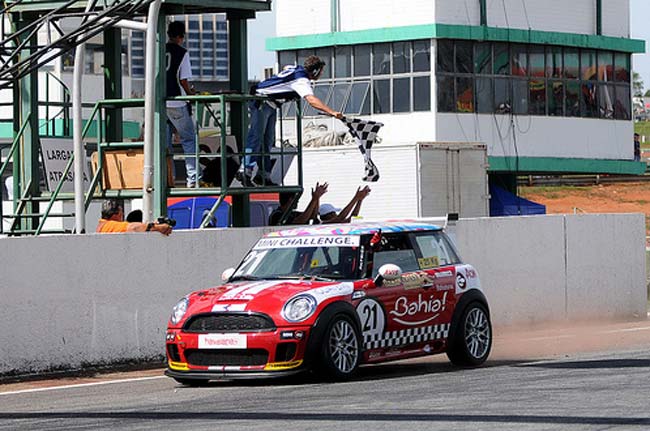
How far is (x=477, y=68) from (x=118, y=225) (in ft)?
107

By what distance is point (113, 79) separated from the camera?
68.8 feet

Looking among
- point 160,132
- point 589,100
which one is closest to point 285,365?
point 160,132

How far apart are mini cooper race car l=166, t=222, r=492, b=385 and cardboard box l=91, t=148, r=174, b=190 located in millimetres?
4651

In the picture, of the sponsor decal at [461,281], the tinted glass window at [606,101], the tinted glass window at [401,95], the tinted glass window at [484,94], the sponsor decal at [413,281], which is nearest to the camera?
the sponsor decal at [413,281]

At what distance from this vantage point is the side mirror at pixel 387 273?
14.4 meters

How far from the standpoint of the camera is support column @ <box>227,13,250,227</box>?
798 inches

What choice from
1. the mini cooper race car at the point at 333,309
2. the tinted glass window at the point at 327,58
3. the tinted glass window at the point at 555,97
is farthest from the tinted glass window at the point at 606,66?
the mini cooper race car at the point at 333,309

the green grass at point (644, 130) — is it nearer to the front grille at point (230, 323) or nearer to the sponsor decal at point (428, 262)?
the sponsor decal at point (428, 262)

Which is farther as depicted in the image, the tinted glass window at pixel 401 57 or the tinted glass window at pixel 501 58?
the tinted glass window at pixel 501 58

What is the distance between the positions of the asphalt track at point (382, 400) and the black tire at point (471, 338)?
173mm

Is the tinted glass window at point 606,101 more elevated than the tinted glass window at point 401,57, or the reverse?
the tinted glass window at point 401,57

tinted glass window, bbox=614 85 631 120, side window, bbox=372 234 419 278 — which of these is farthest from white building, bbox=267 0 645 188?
side window, bbox=372 234 419 278

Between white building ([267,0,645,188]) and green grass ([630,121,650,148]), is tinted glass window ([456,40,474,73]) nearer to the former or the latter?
white building ([267,0,645,188])

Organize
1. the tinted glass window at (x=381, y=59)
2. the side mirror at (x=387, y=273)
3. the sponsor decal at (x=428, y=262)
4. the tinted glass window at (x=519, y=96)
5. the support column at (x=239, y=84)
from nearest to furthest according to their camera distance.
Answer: the side mirror at (x=387, y=273) → the sponsor decal at (x=428, y=262) → the support column at (x=239, y=84) → the tinted glass window at (x=381, y=59) → the tinted glass window at (x=519, y=96)
